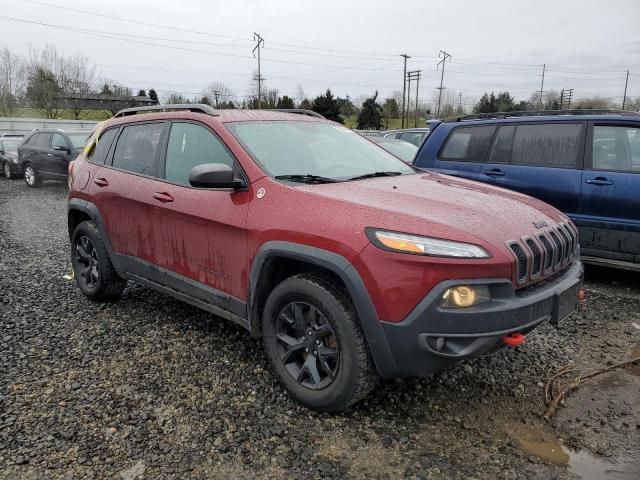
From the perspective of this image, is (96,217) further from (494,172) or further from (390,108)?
(390,108)

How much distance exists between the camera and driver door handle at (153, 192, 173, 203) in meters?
3.55

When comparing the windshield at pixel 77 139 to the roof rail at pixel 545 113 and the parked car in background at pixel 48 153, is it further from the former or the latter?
the roof rail at pixel 545 113

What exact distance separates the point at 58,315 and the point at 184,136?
6.70 feet

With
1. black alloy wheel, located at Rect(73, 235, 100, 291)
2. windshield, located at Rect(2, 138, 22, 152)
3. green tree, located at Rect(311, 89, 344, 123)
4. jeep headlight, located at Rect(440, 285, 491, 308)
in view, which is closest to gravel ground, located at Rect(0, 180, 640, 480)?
black alloy wheel, located at Rect(73, 235, 100, 291)

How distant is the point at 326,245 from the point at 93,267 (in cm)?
294

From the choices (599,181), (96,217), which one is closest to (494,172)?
(599,181)

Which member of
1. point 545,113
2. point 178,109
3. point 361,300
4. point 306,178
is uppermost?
point 545,113

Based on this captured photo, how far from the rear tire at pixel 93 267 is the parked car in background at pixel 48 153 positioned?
830 centimetres

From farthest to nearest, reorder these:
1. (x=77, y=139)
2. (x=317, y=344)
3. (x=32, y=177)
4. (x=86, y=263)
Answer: (x=32, y=177), (x=77, y=139), (x=86, y=263), (x=317, y=344)

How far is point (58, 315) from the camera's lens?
4.34 metres

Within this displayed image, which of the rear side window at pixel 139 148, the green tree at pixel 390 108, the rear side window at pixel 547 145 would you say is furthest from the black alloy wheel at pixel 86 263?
the green tree at pixel 390 108

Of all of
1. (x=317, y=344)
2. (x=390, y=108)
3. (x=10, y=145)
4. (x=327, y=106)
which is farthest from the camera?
(x=390, y=108)

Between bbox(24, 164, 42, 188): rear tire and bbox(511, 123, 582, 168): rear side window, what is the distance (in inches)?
496

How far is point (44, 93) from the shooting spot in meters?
44.4
